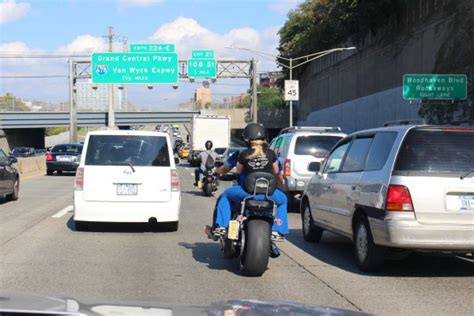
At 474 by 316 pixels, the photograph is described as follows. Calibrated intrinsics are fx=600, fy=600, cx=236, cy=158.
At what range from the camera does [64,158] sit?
2845 centimetres

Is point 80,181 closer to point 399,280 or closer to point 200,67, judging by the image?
point 399,280

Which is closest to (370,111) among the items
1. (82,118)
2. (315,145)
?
(315,145)

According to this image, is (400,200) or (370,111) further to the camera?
(370,111)

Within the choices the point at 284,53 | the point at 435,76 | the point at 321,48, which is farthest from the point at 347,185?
the point at 284,53

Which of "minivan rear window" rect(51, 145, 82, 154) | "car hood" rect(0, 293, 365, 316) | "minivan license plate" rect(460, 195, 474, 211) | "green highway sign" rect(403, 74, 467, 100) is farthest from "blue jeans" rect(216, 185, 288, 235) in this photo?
"green highway sign" rect(403, 74, 467, 100)

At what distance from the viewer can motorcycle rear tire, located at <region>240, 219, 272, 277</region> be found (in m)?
7.15

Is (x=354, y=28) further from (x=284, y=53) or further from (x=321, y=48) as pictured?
(x=284, y=53)

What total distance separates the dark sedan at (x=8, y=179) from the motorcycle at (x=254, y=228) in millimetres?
9372

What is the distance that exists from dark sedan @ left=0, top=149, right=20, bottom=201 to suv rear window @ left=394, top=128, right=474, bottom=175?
10941 mm

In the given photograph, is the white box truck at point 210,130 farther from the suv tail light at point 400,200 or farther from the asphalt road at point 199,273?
the suv tail light at point 400,200

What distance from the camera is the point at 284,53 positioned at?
2719 inches

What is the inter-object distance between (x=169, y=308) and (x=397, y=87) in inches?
1526

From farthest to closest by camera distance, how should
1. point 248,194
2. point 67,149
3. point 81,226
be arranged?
point 67,149
point 81,226
point 248,194

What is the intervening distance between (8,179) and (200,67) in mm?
30589
